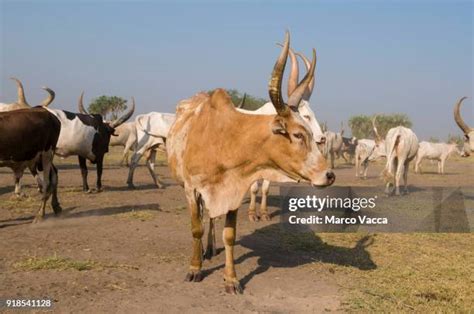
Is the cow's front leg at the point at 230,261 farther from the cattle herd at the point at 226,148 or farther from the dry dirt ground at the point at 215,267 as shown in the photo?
the dry dirt ground at the point at 215,267

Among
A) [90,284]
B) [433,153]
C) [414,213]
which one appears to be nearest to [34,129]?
[90,284]

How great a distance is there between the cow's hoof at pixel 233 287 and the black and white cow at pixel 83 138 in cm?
764

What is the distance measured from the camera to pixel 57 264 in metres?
5.30

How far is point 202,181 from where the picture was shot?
5.08m

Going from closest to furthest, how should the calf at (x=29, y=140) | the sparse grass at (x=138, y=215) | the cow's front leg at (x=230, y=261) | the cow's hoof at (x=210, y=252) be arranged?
the cow's front leg at (x=230, y=261) → the cow's hoof at (x=210, y=252) → the calf at (x=29, y=140) → the sparse grass at (x=138, y=215)

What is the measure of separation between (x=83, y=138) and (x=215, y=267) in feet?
23.3

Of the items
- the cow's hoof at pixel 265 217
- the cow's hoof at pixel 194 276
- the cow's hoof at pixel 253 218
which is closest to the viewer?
the cow's hoof at pixel 194 276

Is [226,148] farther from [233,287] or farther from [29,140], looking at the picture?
[29,140]

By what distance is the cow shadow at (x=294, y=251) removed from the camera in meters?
5.97

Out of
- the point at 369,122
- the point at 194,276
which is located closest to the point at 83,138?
the point at 194,276

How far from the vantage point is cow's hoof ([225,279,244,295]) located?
4734 millimetres

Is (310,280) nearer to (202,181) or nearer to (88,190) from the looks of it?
(202,181)

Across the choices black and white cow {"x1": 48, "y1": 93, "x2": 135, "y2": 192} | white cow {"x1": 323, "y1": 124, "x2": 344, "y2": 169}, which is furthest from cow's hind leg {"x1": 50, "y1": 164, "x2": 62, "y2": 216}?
white cow {"x1": 323, "y1": 124, "x2": 344, "y2": 169}

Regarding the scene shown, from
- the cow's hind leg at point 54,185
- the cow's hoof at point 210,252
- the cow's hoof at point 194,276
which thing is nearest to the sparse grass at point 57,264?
the cow's hoof at point 194,276
